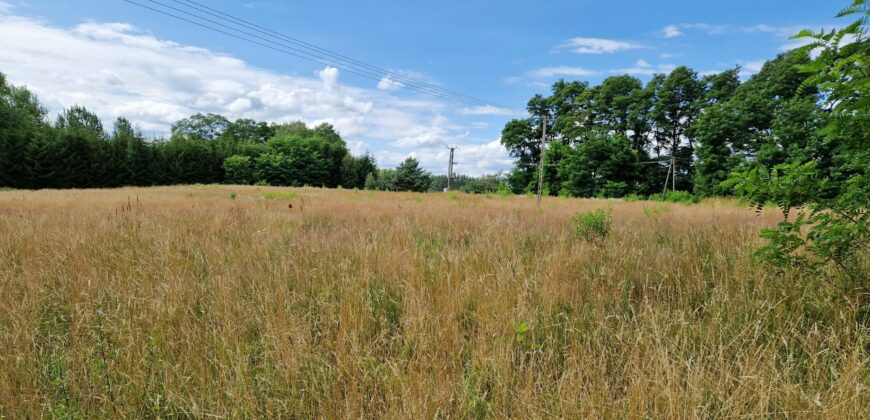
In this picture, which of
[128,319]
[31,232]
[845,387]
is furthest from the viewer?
[31,232]

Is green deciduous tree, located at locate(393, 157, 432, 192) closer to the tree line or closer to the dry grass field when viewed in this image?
the tree line

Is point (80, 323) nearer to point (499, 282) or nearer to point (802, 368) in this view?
point (499, 282)

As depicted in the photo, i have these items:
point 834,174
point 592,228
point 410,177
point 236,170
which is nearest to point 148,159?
point 236,170

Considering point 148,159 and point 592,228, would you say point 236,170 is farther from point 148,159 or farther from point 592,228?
point 592,228

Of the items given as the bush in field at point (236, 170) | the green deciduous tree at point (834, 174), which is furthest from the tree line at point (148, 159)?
the green deciduous tree at point (834, 174)

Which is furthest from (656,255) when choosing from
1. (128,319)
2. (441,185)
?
(441,185)

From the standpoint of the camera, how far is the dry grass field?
1671mm

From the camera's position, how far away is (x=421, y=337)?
2104 mm

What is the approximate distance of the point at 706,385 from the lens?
1.70 m

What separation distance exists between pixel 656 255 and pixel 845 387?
225 centimetres

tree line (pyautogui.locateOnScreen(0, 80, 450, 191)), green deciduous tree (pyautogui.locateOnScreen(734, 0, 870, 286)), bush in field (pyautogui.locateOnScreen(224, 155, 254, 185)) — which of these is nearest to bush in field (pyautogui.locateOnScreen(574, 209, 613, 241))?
green deciduous tree (pyautogui.locateOnScreen(734, 0, 870, 286))

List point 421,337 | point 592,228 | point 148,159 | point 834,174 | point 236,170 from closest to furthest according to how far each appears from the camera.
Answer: point 421,337 → point 834,174 → point 592,228 → point 148,159 → point 236,170

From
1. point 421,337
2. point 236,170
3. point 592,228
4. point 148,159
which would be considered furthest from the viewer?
point 236,170

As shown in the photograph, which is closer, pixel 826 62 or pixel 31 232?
pixel 826 62
